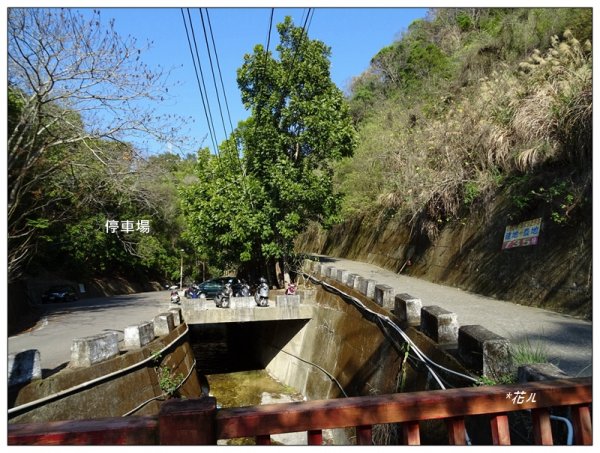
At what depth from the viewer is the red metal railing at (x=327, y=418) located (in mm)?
1604

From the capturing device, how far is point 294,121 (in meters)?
14.2

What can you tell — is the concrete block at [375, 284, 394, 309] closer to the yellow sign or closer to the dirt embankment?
the dirt embankment

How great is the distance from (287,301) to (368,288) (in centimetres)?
435

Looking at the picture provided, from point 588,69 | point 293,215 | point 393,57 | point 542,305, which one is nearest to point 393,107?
point 393,57

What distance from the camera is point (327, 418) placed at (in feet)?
5.78

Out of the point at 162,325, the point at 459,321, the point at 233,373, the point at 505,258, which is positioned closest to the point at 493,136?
the point at 505,258

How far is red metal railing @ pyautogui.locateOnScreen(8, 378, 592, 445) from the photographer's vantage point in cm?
160

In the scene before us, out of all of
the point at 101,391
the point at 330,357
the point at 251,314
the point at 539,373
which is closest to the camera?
the point at 539,373

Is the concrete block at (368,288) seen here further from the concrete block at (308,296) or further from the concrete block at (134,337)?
the concrete block at (134,337)

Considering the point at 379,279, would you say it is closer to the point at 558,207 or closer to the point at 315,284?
the point at 315,284

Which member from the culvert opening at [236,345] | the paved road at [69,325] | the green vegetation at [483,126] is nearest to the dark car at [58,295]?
the paved road at [69,325]

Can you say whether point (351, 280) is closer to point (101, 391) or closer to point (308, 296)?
point (308, 296)

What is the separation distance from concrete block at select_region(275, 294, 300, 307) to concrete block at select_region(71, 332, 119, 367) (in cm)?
664

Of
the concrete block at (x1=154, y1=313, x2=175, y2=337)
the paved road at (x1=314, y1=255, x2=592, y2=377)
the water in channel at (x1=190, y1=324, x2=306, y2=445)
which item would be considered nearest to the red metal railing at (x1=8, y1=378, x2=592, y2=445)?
the paved road at (x1=314, y1=255, x2=592, y2=377)
